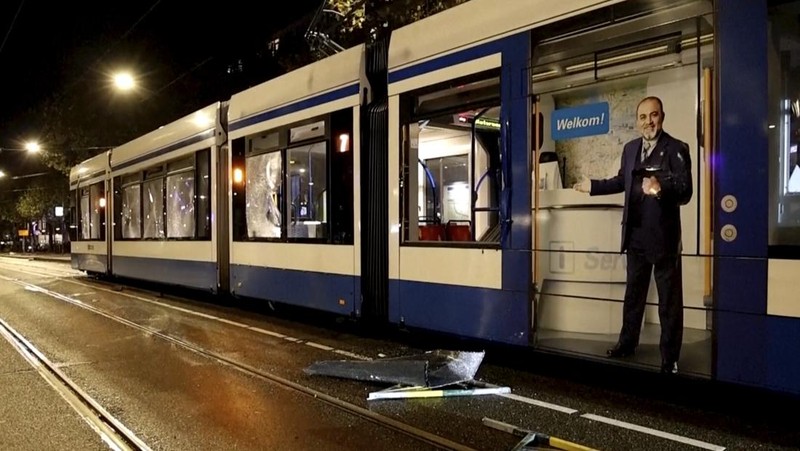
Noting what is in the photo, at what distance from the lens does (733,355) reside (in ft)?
15.0

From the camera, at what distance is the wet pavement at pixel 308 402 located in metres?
4.59

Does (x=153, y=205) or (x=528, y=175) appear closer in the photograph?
(x=528, y=175)

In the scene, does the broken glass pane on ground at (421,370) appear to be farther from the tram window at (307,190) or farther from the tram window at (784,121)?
the tram window at (784,121)

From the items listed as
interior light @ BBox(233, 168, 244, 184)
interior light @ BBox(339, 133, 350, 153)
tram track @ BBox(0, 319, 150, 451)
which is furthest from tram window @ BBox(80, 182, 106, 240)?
interior light @ BBox(339, 133, 350, 153)

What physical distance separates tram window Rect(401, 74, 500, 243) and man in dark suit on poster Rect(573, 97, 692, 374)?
1.37 metres

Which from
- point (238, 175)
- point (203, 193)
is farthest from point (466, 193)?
point (203, 193)

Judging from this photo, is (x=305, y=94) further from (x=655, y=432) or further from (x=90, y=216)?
(x=90, y=216)

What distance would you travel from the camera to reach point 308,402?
5598 millimetres

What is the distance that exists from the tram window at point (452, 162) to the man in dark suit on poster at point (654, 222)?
53.9 inches

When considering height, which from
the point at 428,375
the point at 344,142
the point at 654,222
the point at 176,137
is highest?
the point at 176,137

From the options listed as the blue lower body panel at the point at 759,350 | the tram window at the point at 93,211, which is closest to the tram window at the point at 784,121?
the blue lower body panel at the point at 759,350

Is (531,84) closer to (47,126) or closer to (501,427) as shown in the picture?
(501,427)

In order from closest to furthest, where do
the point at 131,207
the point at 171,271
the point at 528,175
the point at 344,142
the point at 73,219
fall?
the point at 528,175 → the point at 344,142 → the point at 171,271 → the point at 131,207 → the point at 73,219

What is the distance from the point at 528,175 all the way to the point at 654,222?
3.96 feet
